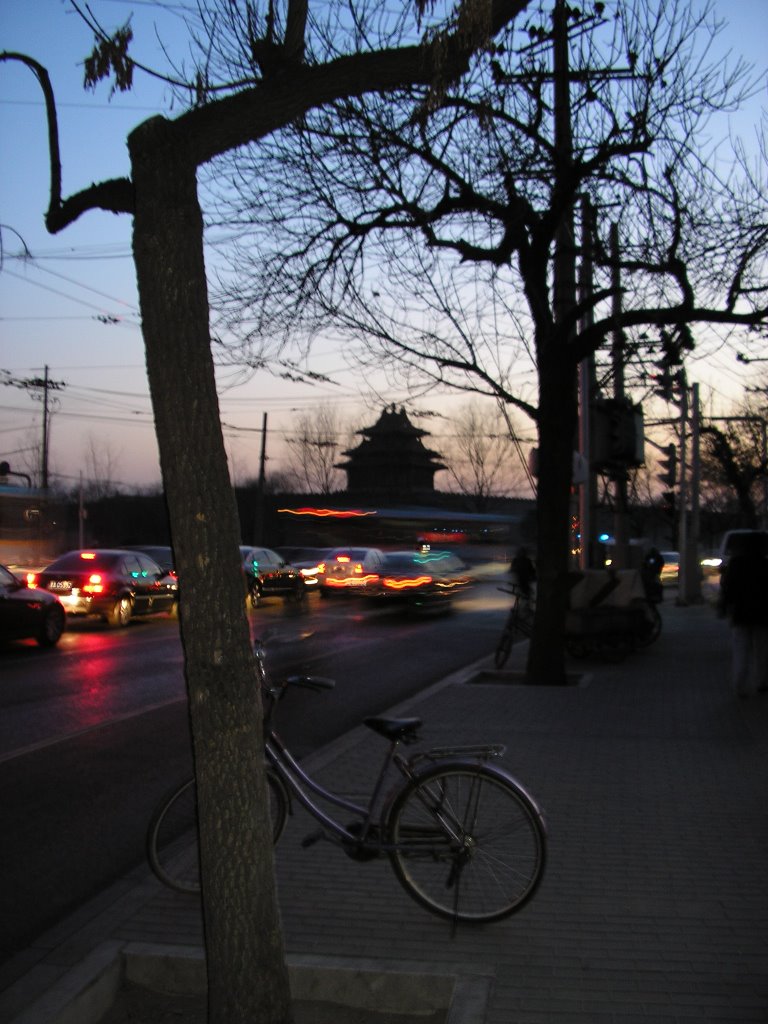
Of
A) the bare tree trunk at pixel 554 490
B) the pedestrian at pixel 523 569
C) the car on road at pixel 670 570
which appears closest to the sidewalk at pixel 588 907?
the bare tree trunk at pixel 554 490

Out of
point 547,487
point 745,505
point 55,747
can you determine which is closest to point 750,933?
point 55,747

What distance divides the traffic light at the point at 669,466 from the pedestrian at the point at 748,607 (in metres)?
15.9

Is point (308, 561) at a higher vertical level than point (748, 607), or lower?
lower

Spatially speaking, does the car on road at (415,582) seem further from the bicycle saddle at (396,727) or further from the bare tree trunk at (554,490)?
the bicycle saddle at (396,727)

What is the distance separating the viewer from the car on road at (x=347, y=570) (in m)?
31.5

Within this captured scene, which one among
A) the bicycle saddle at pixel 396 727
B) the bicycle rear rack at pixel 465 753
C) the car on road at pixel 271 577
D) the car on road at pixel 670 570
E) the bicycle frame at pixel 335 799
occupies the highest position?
the bicycle saddle at pixel 396 727

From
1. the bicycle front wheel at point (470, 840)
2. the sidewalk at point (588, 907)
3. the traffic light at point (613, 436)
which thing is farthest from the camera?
the traffic light at point (613, 436)

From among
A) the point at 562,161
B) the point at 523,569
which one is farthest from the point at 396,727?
the point at 523,569

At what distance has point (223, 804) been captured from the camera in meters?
3.22

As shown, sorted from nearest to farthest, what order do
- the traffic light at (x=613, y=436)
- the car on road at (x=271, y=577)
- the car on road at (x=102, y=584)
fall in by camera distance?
the traffic light at (x=613, y=436)
the car on road at (x=102, y=584)
the car on road at (x=271, y=577)

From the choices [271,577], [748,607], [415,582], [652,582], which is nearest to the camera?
[748,607]

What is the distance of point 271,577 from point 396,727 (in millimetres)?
26544

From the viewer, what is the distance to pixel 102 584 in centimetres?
2098

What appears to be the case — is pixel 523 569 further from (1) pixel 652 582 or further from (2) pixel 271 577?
(2) pixel 271 577
